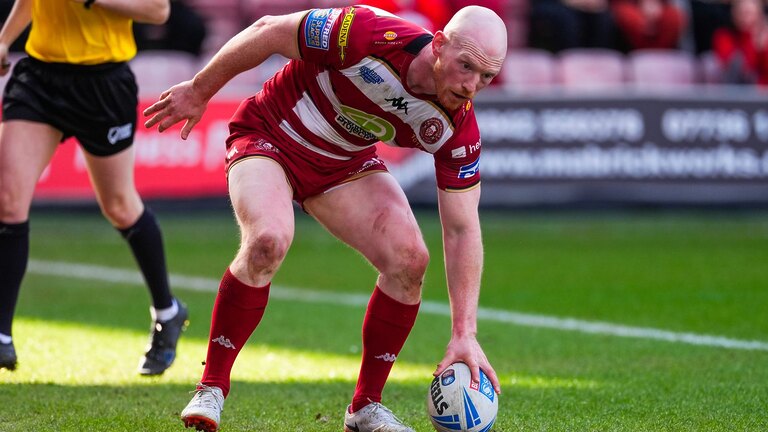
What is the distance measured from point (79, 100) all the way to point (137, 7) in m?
0.55

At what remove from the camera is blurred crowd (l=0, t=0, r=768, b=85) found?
14711 millimetres

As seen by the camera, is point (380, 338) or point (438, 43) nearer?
point (438, 43)

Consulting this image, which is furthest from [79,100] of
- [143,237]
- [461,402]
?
[461,402]

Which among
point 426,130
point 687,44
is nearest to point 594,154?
point 687,44

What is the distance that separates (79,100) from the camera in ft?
19.5

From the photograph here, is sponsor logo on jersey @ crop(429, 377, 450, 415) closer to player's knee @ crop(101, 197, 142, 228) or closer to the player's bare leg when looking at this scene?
the player's bare leg

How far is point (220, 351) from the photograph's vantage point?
4.64 metres

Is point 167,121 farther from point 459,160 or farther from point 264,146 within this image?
point 459,160

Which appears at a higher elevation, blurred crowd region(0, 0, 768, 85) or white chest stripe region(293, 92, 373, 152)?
white chest stripe region(293, 92, 373, 152)

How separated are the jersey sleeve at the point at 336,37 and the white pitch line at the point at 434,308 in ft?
10.8

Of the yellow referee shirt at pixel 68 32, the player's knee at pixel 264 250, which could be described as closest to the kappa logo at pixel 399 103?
the player's knee at pixel 264 250

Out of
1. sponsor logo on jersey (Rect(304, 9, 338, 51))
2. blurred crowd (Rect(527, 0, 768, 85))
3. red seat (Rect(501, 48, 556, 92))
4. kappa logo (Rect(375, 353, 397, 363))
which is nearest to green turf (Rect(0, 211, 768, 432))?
kappa logo (Rect(375, 353, 397, 363))

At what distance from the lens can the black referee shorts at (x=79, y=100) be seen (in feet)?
19.2

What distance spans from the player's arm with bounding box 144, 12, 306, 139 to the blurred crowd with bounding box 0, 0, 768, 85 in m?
9.97
